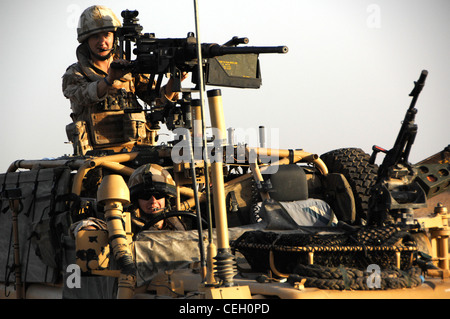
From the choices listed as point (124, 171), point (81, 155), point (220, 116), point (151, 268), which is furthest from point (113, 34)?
point (220, 116)

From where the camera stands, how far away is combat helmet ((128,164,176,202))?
27.6 ft

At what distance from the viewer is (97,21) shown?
11219mm

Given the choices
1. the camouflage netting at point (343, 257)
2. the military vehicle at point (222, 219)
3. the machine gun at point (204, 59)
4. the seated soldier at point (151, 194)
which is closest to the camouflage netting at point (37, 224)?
the military vehicle at point (222, 219)

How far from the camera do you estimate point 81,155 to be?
1059 centimetres

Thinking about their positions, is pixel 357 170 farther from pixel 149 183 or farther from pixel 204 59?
pixel 204 59

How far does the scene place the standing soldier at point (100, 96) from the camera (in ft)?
35.4

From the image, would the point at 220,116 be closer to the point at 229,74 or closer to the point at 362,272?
the point at 229,74

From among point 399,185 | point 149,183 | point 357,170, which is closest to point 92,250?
point 149,183

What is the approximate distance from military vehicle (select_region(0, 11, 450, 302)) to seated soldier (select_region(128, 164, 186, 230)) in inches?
6.2

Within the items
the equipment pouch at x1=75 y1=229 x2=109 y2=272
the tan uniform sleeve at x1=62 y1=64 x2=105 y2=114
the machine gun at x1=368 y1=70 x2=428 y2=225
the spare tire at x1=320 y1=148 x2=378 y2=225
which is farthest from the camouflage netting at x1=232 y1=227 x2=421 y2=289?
the tan uniform sleeve at x1=62 y1=64 x2=105 y2=114

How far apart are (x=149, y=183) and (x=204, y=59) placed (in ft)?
6.14

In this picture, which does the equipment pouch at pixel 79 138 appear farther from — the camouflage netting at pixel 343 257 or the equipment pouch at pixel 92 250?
the camouflage netting at pixel 343 257

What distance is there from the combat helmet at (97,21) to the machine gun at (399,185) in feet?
16.5
